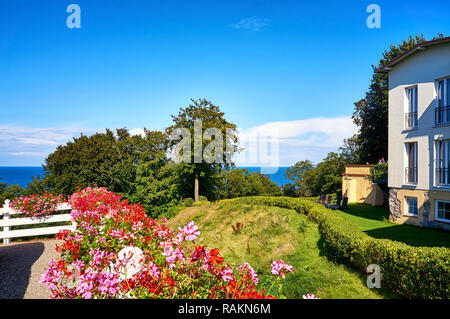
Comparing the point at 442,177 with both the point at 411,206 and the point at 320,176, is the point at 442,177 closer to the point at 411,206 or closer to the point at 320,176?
the point at 411,206

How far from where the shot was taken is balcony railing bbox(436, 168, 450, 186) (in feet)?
35.4

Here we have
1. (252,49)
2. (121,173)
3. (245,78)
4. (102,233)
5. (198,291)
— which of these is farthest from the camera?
(121,173)

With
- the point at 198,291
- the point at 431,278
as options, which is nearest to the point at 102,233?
the point at 198,291

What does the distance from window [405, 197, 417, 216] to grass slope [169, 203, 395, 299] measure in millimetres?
5407

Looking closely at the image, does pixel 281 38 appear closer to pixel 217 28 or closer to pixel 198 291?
pixel 217 28

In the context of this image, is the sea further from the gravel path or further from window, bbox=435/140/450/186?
window, bbox=435/140/450/186

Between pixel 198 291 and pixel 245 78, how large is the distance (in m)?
13.2

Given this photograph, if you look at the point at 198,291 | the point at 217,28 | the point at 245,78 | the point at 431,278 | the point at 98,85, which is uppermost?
the point at 217,28

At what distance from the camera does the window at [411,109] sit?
12.1 m

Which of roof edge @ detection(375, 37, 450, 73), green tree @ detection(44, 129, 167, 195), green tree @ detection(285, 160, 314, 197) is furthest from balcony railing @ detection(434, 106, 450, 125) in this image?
green tree @ detection(285, 160, 314, 197)

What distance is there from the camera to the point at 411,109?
485 inches

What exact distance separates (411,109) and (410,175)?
332cm

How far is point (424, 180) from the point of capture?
11492mm

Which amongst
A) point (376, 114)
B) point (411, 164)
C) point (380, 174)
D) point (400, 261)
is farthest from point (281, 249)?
point (376, 114)
